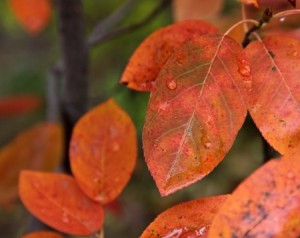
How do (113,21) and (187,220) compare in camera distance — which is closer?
(187,220)

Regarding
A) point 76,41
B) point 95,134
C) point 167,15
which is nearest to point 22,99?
point 167,15

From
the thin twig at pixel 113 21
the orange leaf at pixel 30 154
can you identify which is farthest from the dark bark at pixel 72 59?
the thin twig at pixel 113 21

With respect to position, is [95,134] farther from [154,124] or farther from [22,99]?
[22,99]

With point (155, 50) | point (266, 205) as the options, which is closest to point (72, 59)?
point (155, 50)

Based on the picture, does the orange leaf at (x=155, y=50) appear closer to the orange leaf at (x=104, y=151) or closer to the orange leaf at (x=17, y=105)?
the orange leaf at (x=104, y=151)

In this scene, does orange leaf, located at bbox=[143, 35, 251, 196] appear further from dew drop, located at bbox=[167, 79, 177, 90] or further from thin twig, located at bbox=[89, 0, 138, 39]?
thin twig, located at bbox=[89, 0, 138, 39]

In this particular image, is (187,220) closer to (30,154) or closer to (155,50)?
(155,50)
